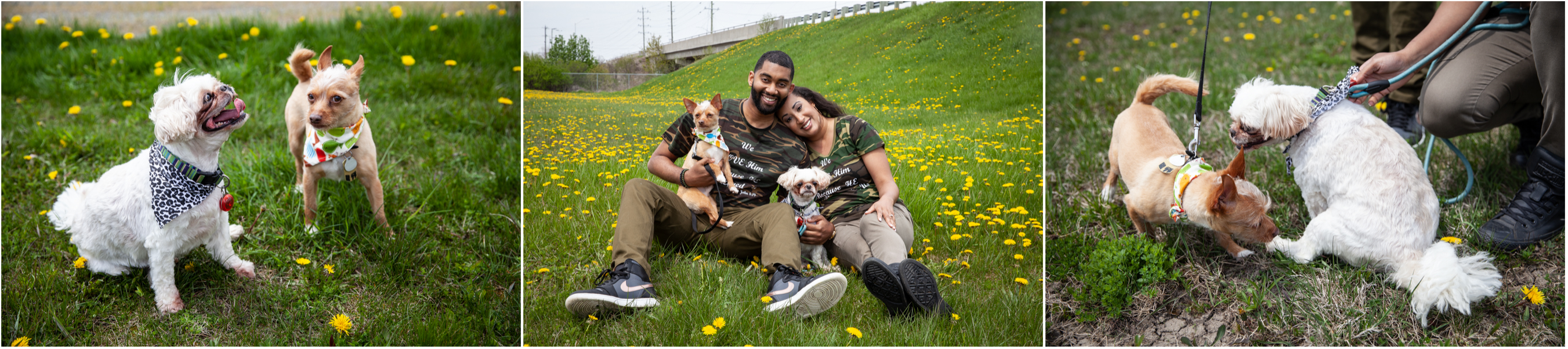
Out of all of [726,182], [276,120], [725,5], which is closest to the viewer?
[725,5]

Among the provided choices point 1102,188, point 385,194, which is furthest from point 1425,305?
point 385,194

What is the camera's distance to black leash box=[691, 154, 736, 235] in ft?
12.7

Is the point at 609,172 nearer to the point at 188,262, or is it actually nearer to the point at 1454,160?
the point at 188,262

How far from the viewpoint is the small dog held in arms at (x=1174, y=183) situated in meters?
3.99

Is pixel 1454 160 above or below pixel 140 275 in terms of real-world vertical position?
above

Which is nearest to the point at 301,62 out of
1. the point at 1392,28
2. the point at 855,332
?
the point at 855,332

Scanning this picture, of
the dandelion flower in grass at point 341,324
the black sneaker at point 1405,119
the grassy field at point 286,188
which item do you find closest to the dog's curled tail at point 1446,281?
the black sneaker at point 1405,119

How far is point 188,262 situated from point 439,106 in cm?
293

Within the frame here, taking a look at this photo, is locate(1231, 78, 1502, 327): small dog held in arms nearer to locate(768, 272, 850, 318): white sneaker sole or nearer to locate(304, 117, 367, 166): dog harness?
locate(768, 272, 850, 318): white sneaker sole

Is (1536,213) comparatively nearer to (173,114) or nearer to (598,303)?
(598,303)

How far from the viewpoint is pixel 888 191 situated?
3982 millimetres

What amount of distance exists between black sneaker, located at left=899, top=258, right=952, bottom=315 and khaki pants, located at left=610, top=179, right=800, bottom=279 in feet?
1.70

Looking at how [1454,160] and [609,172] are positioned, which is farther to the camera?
[1454,160]

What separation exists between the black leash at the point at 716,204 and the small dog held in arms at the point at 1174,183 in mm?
2443
